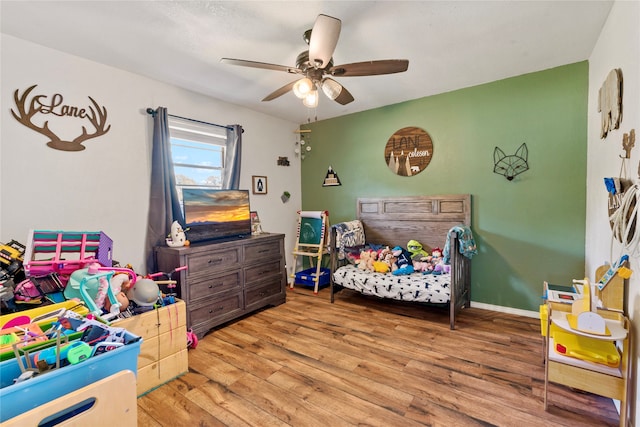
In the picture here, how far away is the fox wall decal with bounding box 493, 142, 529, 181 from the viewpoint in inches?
114

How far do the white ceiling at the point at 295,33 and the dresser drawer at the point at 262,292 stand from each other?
2.17m

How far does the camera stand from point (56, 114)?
7.40ft

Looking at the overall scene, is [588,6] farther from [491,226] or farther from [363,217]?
[363,217]

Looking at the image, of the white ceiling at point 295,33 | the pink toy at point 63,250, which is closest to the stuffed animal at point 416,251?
the white ceiling at point 295,33

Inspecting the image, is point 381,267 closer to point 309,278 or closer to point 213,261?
point 309,278

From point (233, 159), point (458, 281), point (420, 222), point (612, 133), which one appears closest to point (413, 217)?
point (420, 222)

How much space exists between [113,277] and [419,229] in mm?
3023

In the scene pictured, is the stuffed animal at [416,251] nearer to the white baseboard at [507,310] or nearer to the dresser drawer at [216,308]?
the white baseboard at [507,310]

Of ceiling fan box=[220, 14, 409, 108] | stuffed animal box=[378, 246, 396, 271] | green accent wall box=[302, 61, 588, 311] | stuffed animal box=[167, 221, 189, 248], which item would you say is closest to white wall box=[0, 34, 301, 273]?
stuffed animal box=[167, 221, 189, 248]

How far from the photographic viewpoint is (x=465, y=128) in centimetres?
319

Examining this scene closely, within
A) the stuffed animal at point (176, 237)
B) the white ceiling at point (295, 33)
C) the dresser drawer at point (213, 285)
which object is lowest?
the dresser drawer at point (213, 285)

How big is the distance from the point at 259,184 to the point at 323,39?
2.47m

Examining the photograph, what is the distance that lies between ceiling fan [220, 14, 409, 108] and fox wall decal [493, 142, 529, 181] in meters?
1.71

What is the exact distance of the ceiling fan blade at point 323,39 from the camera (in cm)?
153
